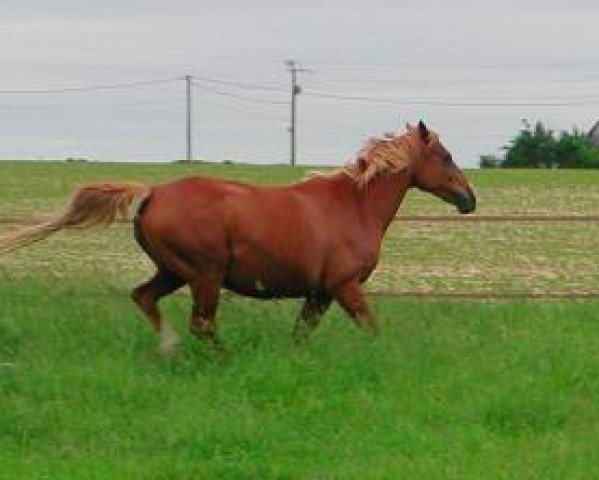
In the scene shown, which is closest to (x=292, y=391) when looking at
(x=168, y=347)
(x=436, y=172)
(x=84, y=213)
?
(x=168, y=347)

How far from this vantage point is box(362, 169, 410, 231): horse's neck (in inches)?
414

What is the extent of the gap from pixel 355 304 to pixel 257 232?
881mm

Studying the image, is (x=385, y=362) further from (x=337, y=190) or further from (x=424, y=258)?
(x=424, y=258)

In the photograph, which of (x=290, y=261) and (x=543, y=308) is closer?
(x=290, y=261)

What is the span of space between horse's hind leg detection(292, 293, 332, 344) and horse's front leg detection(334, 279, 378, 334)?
143 millimetres

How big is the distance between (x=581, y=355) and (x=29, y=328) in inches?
154

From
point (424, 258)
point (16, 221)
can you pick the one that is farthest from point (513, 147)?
point (16, 221)

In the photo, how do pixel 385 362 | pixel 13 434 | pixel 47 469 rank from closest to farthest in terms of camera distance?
pixel 47 469 → pixel 13 434 → pixel 385 362

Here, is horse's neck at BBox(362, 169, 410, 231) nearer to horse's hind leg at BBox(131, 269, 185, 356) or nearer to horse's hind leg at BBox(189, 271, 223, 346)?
horse's hind leg at BBox(189, 271, 223, 346)

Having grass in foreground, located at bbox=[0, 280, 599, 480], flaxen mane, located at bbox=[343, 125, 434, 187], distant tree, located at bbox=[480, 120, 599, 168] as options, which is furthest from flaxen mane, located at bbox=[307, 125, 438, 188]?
distant tree, located at bbox=[480, 120, 599, 168]

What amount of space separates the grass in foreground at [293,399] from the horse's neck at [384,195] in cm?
84

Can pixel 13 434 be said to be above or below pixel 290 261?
below

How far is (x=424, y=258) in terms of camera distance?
2038 centimetres

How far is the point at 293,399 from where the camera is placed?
8.55 metres
